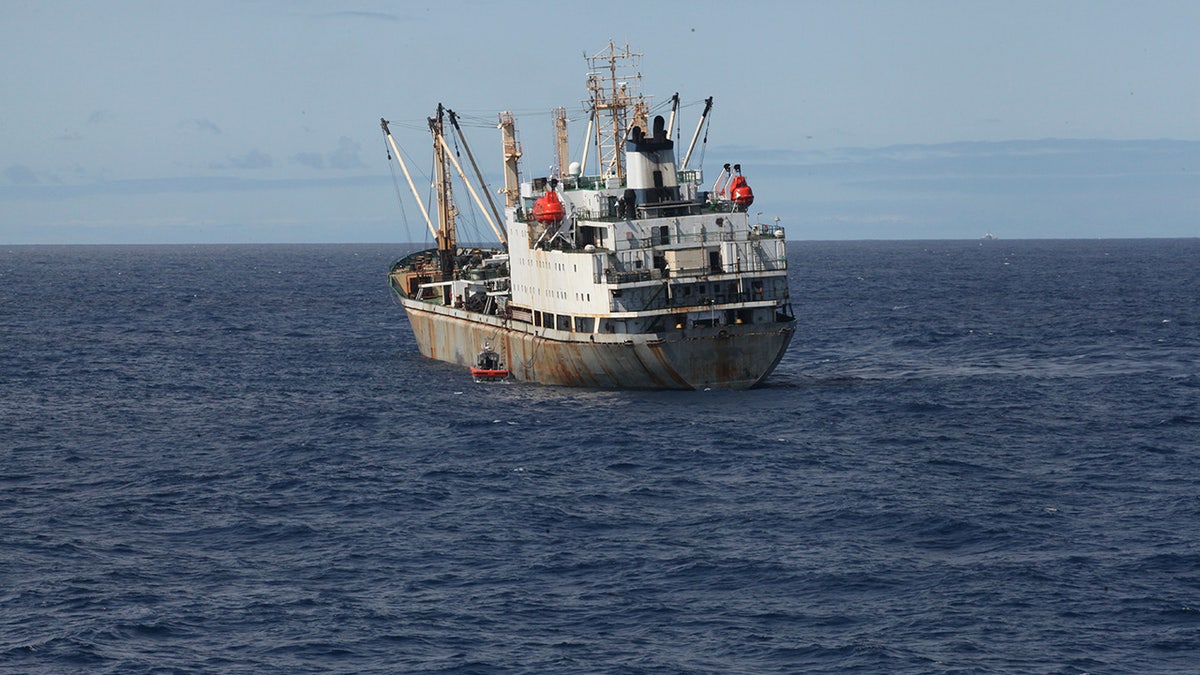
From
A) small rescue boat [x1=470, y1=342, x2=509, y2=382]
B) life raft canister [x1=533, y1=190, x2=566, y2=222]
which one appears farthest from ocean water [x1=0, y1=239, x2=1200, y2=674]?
life raft canister [x1=533, y1=190, x2=566, y2=222]

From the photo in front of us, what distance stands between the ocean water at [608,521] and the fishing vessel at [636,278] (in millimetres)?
2113

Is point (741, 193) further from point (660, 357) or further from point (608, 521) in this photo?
point (608, 521)

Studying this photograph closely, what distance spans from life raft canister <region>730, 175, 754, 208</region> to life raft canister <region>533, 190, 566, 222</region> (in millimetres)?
9730

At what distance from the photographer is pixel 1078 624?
3809cm

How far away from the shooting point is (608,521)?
49.9 metres

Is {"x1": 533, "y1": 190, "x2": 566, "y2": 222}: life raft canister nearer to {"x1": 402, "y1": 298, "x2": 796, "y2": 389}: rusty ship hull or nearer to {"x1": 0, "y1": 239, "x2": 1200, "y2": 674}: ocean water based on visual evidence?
{"x1": 402, "y1": 298, "x2": 796, "y2": 389}: rusty ship hull

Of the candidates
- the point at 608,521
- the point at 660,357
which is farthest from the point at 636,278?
the point at 608,521

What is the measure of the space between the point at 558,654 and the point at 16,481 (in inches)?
1255

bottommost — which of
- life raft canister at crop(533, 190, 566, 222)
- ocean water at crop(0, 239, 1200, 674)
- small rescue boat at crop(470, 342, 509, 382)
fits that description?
ocean water at crop(0, 239, 1200, 674)

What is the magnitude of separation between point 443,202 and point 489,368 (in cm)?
2667

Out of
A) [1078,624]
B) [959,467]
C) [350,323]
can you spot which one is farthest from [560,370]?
[350,323]

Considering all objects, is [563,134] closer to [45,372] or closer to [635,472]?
[45,372]

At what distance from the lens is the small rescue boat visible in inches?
3366

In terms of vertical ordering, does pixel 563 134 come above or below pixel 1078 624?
above
